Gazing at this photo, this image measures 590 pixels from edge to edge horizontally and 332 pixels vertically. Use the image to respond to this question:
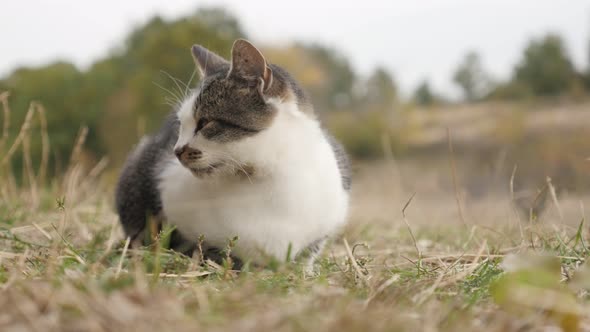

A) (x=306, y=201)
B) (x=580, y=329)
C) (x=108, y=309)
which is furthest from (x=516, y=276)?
(x=306, y=201)

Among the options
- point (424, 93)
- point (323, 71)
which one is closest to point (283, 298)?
point (323, 71)

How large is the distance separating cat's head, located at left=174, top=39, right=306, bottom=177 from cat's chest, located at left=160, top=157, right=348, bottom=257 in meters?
0.10

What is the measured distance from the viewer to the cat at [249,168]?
1.89 m

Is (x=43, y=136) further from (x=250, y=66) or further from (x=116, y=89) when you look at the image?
→ (x=116, y=89)

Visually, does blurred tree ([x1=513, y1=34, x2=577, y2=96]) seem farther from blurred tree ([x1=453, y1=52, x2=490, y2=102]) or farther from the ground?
the ground

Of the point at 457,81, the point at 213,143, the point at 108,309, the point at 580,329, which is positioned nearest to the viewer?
the point at 108,309

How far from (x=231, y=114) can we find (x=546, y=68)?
2066cm

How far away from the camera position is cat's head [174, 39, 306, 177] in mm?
1879

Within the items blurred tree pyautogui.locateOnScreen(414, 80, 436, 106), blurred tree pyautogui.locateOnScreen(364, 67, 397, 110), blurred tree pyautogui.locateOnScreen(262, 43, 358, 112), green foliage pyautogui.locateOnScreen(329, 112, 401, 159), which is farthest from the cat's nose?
blurred tree pyautogui.locateOnScreen(414, 80, 436, 106)

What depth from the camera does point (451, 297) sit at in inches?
53.2

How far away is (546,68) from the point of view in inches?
784

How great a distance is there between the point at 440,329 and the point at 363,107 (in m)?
18.6

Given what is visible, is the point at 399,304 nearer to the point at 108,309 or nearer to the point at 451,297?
the point at 451,297

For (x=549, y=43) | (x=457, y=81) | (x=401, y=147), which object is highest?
(x=549, y=43)
